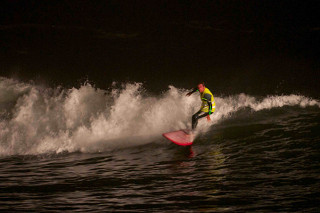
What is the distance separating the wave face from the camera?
13102mm

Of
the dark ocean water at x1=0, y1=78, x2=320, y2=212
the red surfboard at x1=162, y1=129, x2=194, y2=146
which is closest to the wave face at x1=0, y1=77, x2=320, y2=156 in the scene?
the dark ocean water at x1=0, y1=78, x2=320, y2=212

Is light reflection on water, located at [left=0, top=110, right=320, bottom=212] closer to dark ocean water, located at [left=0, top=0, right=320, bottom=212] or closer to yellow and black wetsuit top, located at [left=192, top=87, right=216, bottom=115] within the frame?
dark ocean water, located at [left=0, top=0, right=320, bottom=212]

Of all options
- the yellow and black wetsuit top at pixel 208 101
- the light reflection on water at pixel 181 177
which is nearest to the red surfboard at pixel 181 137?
the light reflection on water at pixel 181 177

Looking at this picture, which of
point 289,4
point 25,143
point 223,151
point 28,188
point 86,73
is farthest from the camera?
point 289,4

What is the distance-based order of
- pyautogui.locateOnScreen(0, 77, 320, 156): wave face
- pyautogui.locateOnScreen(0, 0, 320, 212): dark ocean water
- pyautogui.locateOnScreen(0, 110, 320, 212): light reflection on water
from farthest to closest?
pyautogui.locateOnScreen(0, 77, 320, 156): wave face
pyautogui.locateOnScreen(0, 0, 320, 212): dark ocean water
pyautogui.locateOnScreen(0, 110, 320, 212): light reflection on water

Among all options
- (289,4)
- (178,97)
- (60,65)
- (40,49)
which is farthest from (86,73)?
(289,4)

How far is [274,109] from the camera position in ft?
50.8

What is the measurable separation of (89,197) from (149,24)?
85.7 ft

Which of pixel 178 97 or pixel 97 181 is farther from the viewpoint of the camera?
pixel 178 97

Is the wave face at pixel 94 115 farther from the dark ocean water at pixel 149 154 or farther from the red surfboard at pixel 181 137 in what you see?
the red surfboard at pixel 181 137

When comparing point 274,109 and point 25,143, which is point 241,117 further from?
point 25,143

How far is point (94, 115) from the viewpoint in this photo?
1514 cm

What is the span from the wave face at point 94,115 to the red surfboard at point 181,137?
42.1 inches

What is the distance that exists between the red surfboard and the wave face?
107 cm
